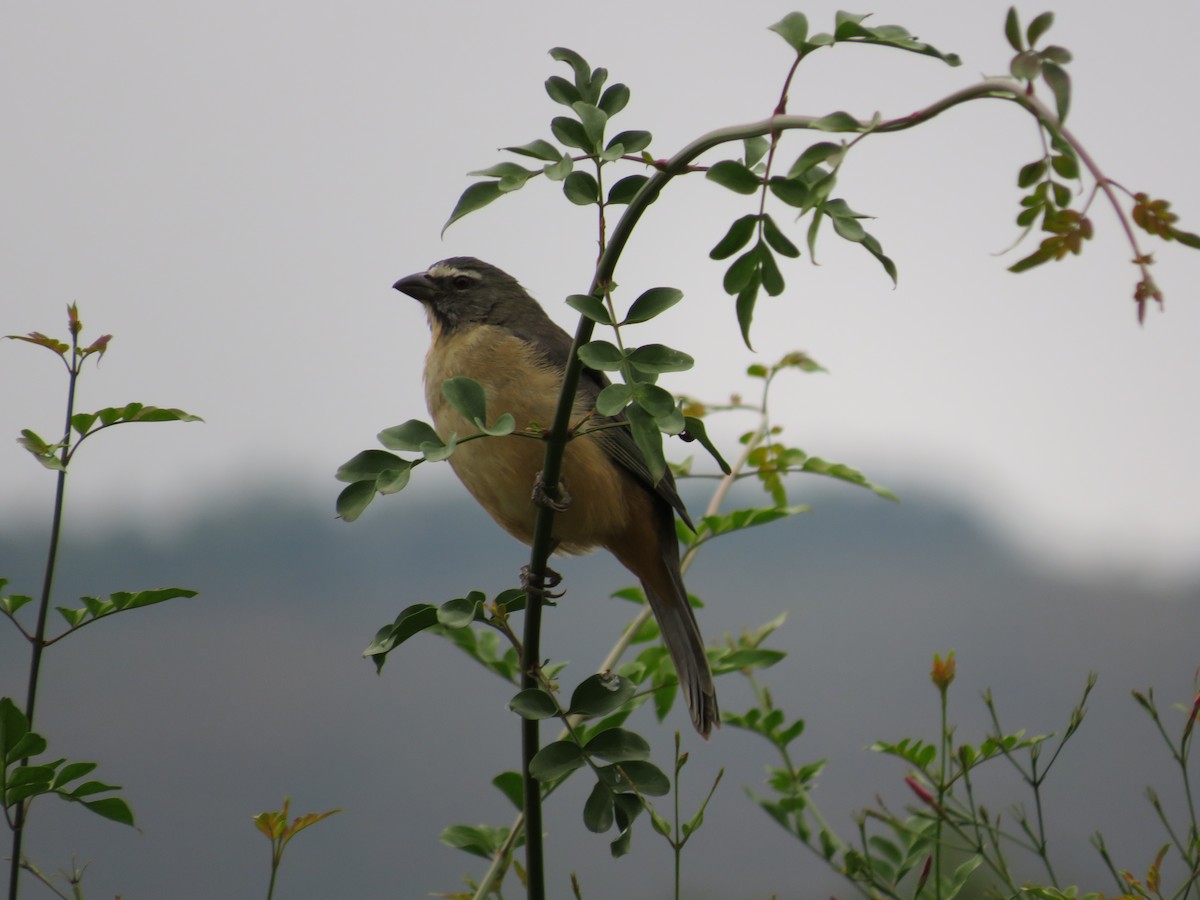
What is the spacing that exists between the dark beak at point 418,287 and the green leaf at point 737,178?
2.59 m

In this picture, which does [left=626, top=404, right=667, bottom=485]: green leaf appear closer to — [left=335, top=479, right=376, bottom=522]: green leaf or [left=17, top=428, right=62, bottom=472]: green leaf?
[left=335, top=479, right=376, bottom=522]: green leaf

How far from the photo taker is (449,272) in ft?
12.3

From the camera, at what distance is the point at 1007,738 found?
1.82 meters

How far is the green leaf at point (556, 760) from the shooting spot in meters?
1.42

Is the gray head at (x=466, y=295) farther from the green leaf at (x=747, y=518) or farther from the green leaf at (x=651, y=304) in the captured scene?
the green leaf at (x=651, y=304)

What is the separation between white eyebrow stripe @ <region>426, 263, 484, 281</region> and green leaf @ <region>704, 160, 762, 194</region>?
2583 mm

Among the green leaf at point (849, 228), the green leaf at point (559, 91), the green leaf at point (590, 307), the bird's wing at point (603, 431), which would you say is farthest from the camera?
the bird's wing at point (603, 431)

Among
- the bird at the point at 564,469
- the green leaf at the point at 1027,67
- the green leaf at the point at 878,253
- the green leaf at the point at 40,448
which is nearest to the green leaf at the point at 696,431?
the green leaf at the point at 878,253

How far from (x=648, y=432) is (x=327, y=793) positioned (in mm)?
5311

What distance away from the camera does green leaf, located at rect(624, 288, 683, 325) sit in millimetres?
1354

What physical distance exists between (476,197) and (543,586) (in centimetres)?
48

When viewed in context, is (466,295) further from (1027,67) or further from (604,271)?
(1027,67)

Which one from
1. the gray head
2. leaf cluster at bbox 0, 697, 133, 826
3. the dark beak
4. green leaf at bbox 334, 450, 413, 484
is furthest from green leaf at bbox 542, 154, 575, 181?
the dark beak

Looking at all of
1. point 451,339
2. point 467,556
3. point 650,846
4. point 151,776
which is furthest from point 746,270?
point 467,556
